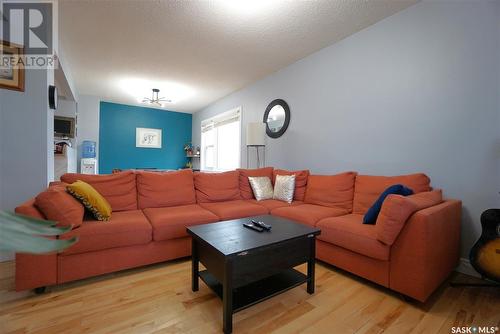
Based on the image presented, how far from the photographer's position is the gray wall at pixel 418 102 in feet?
6.08

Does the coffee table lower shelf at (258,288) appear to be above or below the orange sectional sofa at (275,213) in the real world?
below

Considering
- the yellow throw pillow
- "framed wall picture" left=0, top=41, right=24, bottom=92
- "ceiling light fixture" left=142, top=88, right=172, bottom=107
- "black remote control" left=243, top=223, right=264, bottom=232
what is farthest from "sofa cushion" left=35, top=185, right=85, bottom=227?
"ceiling light fixture" left=142, top=88, right=172, bottom=107

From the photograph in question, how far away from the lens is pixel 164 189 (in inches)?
102

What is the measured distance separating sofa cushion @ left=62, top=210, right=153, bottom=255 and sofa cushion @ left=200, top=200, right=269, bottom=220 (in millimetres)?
691

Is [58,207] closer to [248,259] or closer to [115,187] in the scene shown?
[115,187]

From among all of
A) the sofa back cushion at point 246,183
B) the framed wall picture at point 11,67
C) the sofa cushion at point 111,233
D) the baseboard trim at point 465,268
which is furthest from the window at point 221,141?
the baseboard trim at point 465,268

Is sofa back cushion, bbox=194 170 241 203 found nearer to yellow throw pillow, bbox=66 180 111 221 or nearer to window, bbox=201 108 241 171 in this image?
yellow throw pillow, bbox=66 180 111 221

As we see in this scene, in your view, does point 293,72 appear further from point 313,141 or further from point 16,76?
point 16,76

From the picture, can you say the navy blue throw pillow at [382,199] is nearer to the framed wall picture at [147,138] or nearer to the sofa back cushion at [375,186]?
the sofa back cushion at [375,186]

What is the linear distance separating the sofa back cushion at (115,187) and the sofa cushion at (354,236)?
1.89m

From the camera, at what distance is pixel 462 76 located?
1.95 metres

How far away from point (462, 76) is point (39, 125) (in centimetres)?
372

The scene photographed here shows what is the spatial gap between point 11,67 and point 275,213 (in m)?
2.73

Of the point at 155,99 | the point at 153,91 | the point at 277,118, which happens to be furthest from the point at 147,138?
the point at 277,118
